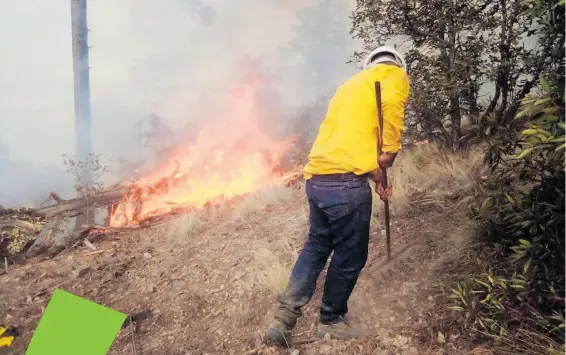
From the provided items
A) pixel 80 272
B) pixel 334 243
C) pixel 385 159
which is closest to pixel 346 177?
pixel 385 159

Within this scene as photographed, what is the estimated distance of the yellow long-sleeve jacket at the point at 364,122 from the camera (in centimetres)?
305

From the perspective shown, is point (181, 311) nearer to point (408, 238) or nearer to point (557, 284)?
point (408, 238)

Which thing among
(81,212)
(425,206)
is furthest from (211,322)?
(81,212)

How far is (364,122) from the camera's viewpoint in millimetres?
3076

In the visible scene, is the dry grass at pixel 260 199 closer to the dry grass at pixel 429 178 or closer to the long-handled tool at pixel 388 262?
the dry grass at pixel 429 178

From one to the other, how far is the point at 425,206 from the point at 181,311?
287 centimetres

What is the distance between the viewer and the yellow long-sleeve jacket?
305 centimetres

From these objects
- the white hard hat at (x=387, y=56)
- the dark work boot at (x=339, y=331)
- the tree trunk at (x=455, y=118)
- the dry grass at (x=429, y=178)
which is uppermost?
the white hard hat at (x=387, y=56)

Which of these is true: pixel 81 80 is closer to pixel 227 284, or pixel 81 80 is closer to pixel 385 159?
pixel 227 284

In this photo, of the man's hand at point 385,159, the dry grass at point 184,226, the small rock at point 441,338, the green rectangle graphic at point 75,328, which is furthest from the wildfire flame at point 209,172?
the small rock at point 441,338

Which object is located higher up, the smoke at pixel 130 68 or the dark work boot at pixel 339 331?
the smoke at pixel 130 68

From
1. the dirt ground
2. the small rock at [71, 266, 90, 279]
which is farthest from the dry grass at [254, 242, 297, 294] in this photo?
the small rock at [71, 266, 90, 279]

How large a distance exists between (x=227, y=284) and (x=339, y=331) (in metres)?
1.49

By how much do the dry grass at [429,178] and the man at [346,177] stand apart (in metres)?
2.00
